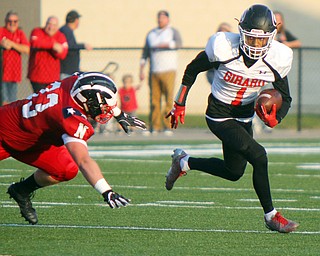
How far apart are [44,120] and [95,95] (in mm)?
459

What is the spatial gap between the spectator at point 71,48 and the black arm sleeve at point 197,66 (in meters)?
7.37

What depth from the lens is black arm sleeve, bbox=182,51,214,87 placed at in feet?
27.0

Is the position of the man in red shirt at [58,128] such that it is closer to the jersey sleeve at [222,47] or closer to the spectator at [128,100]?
the jersey sleeve at [222,47]

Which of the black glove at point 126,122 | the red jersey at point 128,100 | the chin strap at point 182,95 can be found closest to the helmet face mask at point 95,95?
the black glove at point 126,122

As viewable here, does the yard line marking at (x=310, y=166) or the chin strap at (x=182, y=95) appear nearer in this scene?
the chin strap at (x=182, y=95)

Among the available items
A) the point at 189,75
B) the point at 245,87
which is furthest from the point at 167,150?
the point at 245,87

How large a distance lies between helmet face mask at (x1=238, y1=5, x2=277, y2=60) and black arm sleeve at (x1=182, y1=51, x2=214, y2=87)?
37 cm

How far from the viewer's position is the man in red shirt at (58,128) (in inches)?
275

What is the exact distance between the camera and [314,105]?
2272 centimetres

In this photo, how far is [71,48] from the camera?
52.6 feet

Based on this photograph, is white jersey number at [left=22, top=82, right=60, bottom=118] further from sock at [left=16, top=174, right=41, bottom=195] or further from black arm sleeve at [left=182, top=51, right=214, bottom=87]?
black arm sleeve at [left=182, top=51, right=214, bottom=87]

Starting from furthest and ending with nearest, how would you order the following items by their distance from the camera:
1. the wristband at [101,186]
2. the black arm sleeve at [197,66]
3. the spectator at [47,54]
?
the spectator at [47,54], the black arm sleeve at [197,66], the wristband at [101,186]

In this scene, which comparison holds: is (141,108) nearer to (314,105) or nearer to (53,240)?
(314,105)

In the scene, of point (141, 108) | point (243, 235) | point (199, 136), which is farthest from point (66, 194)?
point (141, 108)
